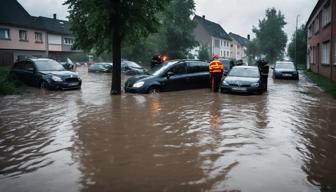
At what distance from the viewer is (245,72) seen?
16.4m

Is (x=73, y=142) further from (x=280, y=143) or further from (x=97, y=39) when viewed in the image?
(x=97, y=39)

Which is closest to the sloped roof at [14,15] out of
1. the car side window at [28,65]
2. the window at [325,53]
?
the car side window at [28,65]

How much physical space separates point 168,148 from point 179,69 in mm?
9748

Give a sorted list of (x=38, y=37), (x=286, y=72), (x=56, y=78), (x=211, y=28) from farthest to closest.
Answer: (x=211, y=28) → (x=38, y=37) → (x=286, y=72) → (x=56, y=78)

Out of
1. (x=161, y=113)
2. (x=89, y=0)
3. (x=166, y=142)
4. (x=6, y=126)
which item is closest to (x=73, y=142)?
(x=166, y=142)

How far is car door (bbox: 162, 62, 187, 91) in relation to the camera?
15.6m

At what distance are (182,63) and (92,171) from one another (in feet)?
37.3

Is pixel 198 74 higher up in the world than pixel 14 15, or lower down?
lower down

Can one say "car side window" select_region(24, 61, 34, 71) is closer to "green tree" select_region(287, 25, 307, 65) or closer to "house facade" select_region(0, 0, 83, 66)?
"house facade" select_region(0, 0, 83, 66)

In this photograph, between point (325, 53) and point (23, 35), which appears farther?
point (23, 35)

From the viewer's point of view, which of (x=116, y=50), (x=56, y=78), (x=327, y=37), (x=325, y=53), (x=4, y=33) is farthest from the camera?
(x=4, y=33)

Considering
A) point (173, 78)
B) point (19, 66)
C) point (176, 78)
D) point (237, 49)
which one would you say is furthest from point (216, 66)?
point (237, 49)

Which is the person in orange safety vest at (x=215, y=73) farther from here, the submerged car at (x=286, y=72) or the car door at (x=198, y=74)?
the submerged car at (x=286, y=72)

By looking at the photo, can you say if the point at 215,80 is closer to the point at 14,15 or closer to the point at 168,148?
the point at 168,148
